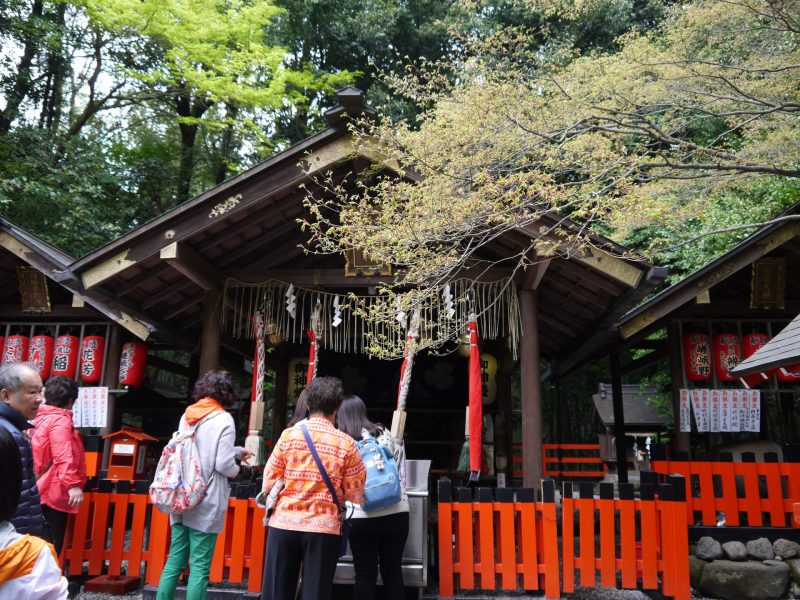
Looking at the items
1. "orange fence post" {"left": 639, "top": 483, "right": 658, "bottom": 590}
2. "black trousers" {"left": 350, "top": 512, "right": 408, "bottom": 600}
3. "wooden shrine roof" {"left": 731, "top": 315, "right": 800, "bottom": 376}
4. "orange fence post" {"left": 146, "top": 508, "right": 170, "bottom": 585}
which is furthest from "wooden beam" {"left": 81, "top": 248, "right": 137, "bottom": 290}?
"wooden shrine roof" {"left": 731, "top": 315, "right": 800, "bottom": 376}

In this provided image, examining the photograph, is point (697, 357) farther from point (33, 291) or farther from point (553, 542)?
point (33, 291)

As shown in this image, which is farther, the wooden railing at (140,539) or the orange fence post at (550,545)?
the wooden railing at (140,539)

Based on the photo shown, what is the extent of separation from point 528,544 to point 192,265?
16.2ft

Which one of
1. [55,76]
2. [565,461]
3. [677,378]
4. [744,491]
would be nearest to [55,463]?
[744,491]

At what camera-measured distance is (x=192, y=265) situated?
7121 mm

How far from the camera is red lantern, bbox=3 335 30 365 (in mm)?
8211

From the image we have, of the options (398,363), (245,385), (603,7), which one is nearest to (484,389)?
(398,363)

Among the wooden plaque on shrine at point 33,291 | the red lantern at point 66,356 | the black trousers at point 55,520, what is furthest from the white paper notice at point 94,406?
the black trousers at point 55,520

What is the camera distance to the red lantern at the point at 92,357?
26.7 ft

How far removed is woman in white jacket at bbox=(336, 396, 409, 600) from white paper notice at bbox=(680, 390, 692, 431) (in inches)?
220

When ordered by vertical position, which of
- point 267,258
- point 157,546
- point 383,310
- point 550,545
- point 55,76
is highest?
point 55,76

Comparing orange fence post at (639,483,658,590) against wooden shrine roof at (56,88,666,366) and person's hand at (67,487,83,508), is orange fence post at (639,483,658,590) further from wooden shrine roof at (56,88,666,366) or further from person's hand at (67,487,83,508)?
person's hand at (67,487,83,508)

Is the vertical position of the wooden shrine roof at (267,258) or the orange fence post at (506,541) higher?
the wooden shrine roof at (267,258)

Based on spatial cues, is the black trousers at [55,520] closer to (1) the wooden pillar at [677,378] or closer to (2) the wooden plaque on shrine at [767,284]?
(1) the wooden pillar at [677,378]
